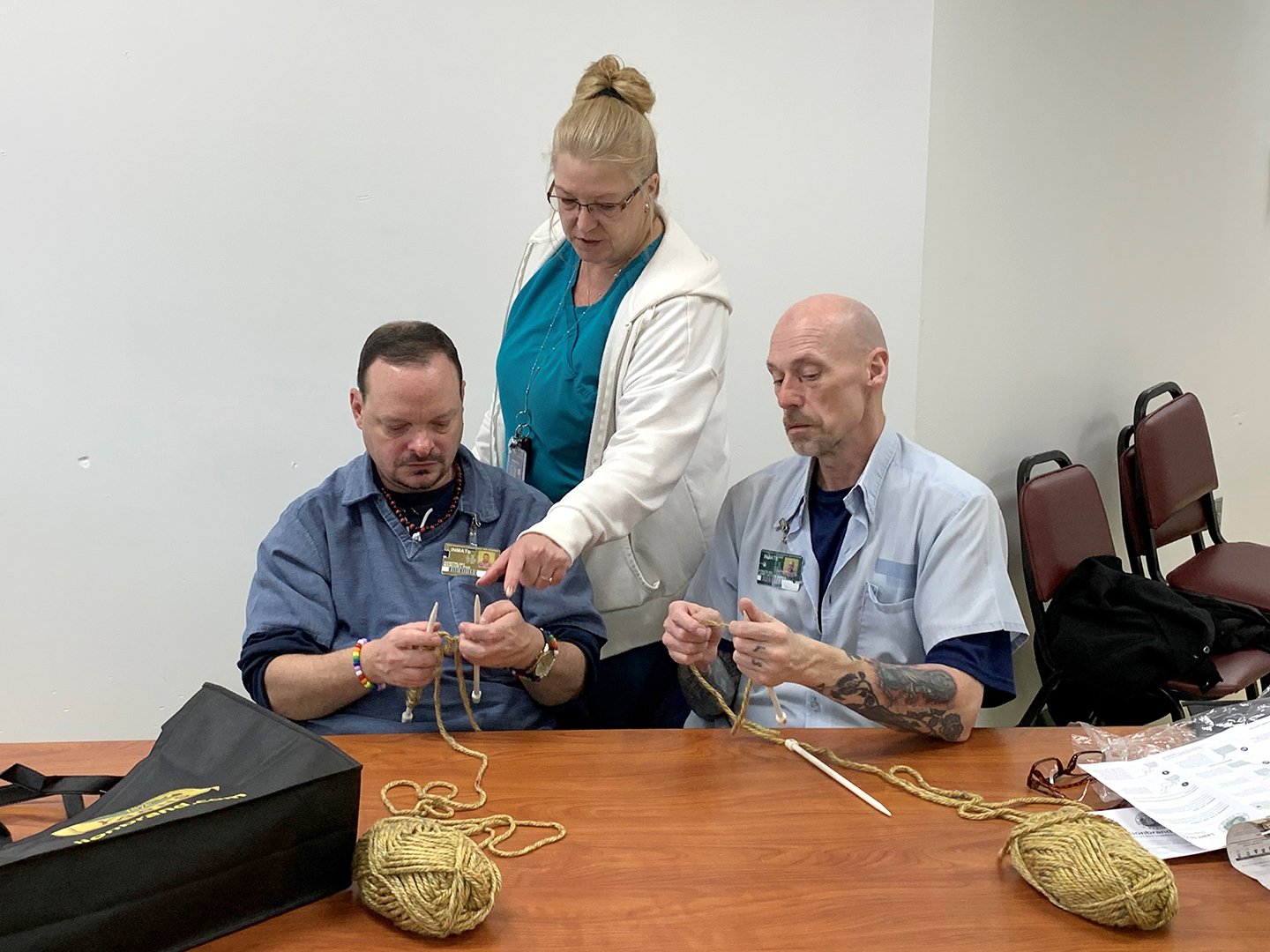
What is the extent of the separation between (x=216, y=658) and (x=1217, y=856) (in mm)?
2386

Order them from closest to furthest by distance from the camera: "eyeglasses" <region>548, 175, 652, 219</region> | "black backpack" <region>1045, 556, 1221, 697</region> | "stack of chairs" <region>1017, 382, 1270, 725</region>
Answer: "eyeglasses" <region>548, 175, 652, 219</region> < "black backpack" <region>1045, 556, 1221, 697</region> < "stack of chairs" <region>1017, 382, 1270, 725</region>

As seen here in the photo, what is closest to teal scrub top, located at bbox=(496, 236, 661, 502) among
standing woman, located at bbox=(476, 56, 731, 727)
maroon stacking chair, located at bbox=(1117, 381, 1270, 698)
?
standing woman, located at bbox=(476, 56, 731, 727)

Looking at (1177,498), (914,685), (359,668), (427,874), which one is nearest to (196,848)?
(427,874)

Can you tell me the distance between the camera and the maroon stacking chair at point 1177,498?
3.50 meters

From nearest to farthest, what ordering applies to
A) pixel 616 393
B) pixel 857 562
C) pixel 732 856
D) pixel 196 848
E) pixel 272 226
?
pixel 196 848, pixel 732 856, pixel 857 562, pixel 616 393, pixel 272 226

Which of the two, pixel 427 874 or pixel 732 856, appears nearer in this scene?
pixel 427 874

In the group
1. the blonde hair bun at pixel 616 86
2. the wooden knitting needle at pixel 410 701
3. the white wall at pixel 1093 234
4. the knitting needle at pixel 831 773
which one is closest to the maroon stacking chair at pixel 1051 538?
the white wall at pixel 1093 234

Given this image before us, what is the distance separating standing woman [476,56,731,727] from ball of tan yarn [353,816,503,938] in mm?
541

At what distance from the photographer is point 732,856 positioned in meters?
1.56

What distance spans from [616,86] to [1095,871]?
59.4 inches

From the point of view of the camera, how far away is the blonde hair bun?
2162 mm

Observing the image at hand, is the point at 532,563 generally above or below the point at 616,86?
below

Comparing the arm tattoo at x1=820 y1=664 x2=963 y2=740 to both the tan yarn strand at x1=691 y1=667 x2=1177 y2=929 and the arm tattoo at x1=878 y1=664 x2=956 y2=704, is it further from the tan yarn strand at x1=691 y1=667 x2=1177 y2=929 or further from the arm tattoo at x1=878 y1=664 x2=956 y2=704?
the tan yarn strand at x1=691 y1=667 x2=1177 y2=929

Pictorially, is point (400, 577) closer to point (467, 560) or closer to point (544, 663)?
point (467, 560)
